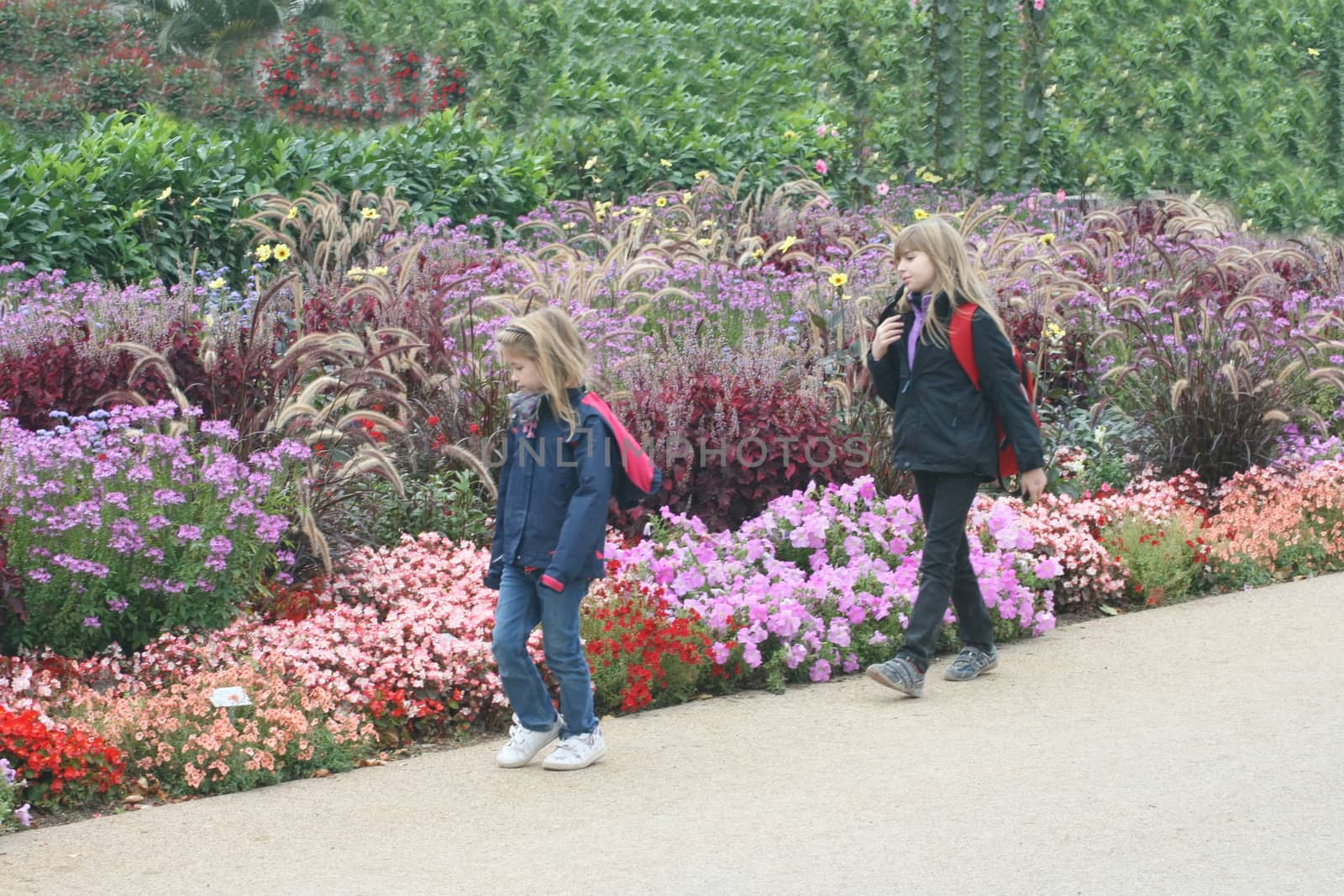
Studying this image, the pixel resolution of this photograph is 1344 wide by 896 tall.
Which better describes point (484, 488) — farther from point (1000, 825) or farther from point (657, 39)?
point (657, 39)

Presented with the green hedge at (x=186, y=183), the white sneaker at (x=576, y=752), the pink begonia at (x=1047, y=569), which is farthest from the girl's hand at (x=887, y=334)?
the green hedge at (x=186, y=183)

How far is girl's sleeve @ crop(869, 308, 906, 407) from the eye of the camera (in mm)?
5684

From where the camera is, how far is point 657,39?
20922mm

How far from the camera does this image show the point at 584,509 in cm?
459

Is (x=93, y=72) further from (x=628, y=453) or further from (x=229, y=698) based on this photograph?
(x=628, y=453)

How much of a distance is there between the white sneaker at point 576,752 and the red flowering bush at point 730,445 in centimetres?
212

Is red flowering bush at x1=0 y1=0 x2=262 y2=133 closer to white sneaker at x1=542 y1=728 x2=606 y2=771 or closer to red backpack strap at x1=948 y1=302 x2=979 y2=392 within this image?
red backpack strap at x1=948 y1=302 x2=979 y2=392

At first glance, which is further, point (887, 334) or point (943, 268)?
point (887, 334)

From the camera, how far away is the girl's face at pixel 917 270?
5.51 meters

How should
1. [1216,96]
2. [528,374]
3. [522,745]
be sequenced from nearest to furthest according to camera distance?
[528,374] → [522,745] → [1216,96]

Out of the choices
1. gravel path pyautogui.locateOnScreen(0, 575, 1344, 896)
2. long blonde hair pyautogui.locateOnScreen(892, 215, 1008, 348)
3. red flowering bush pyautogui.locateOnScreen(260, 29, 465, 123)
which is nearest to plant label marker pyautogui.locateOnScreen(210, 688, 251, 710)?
gravel path pyautogui.locateOnScreen(0, 575, 1344, 896)

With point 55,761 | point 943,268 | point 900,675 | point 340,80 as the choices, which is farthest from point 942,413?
point 340,80

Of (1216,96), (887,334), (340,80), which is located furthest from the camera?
(340,80)

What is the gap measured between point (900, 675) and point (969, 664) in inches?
17.3
